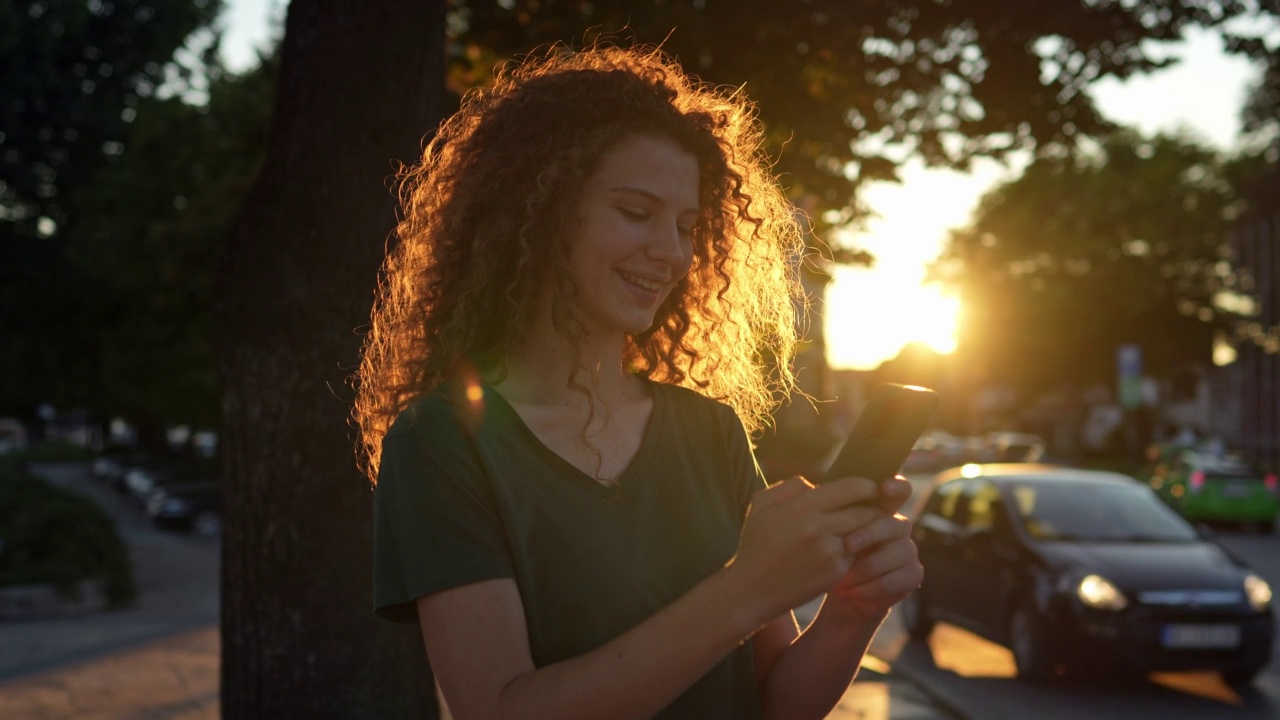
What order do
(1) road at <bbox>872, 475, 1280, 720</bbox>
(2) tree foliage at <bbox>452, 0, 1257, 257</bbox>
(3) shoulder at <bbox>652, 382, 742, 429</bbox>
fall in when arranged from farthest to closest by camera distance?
(1) road at <bbox>872, 475, 1280, 720</bbox> → (2) tree foliage at <bbox>452, 0, 1257, 257</bbox> → (3) shoulder at <bbox>652, 382, 742, 429</bbox>

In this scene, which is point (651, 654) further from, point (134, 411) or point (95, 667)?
point (134, 411)

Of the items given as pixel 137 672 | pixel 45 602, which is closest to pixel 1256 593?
pixel 137 672

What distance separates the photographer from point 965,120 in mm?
8055

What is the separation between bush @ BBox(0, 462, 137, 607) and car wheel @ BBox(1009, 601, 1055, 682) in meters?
10.6

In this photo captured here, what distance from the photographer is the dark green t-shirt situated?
1.71 meters

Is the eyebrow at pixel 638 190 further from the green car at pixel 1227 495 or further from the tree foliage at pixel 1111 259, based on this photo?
the tree foliage at pixel 1111 259

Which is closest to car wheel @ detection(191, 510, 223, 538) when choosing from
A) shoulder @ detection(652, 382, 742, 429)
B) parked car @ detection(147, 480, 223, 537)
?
parked car @ detection(147, 480, 223, 537)

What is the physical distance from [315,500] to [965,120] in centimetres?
486

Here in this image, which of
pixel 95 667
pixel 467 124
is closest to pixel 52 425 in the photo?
pixel 95 667

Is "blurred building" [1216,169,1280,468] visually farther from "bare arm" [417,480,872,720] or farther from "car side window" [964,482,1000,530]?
"bare arm" [417,480,872,720]

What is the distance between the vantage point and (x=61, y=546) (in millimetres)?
16281

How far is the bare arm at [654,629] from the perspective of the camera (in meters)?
1.53

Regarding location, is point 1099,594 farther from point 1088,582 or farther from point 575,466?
point 575,466

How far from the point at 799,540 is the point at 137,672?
31.8 feet
